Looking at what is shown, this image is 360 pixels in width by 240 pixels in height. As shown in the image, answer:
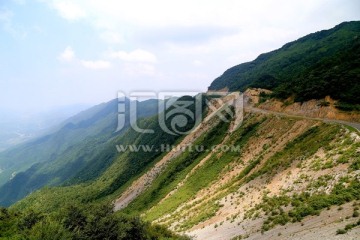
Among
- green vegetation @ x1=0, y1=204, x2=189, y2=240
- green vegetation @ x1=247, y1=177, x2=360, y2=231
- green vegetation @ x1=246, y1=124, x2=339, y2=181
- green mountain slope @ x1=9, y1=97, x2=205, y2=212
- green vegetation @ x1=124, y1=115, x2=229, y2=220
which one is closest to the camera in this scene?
green vegetation @ x1=247, y1=177, x2=360, y2=231

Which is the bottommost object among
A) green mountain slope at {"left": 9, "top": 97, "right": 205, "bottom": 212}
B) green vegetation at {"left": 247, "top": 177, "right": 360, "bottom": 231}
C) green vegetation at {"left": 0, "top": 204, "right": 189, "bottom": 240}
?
green mountain slope at {"left": 9, "top": 97, "right": 205, "bottom": 212}

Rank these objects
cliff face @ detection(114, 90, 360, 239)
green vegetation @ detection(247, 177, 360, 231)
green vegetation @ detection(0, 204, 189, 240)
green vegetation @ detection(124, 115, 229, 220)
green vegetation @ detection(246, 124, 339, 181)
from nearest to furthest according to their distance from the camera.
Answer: green vegetation @ detection(247, 177, 360, 231) → cliff face @ detection(114, 90, 360, 239) → green vegetation @ detection(0, 204, 189, 240) → green vegetation @ detection(246, 124, 339, 181) → green vegetation @ detection(124, 115, 229, 220)

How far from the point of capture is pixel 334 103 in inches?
1989

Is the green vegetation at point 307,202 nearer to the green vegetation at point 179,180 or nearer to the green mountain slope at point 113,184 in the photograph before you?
the green vegetation at point 179,180

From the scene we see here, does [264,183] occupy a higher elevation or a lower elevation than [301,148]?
lower

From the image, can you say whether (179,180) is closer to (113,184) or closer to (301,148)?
(301,148)

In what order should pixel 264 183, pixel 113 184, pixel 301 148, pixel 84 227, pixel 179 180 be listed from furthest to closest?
1. pixel 113 184
2. pixel 179 180
3. pixel 301 148
4. pixel 264 183
5. pixel 84 227

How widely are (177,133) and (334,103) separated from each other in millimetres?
56022

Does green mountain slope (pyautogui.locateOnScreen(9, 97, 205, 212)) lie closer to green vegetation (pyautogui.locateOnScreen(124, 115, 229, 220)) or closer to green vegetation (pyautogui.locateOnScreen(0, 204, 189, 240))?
green vegetation (pyautogui.locateOnScreen(124, 115, 229, 220))

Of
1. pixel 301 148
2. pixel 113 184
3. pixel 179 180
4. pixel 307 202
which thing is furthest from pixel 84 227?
pixel 113 184

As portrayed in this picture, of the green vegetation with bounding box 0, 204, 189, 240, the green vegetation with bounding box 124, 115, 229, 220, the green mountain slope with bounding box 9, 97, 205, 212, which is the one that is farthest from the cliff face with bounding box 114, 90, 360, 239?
the green mountain slope with bounding box 9, 97, 205, 212

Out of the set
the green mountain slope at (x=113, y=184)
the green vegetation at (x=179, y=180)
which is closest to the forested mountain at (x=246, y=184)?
the green vegetation at (x=179, y=180)

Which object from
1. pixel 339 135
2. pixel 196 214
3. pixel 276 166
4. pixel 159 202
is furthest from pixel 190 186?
pixel 339 135

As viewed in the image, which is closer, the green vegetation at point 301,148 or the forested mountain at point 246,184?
the forested mountain at point 246,184
